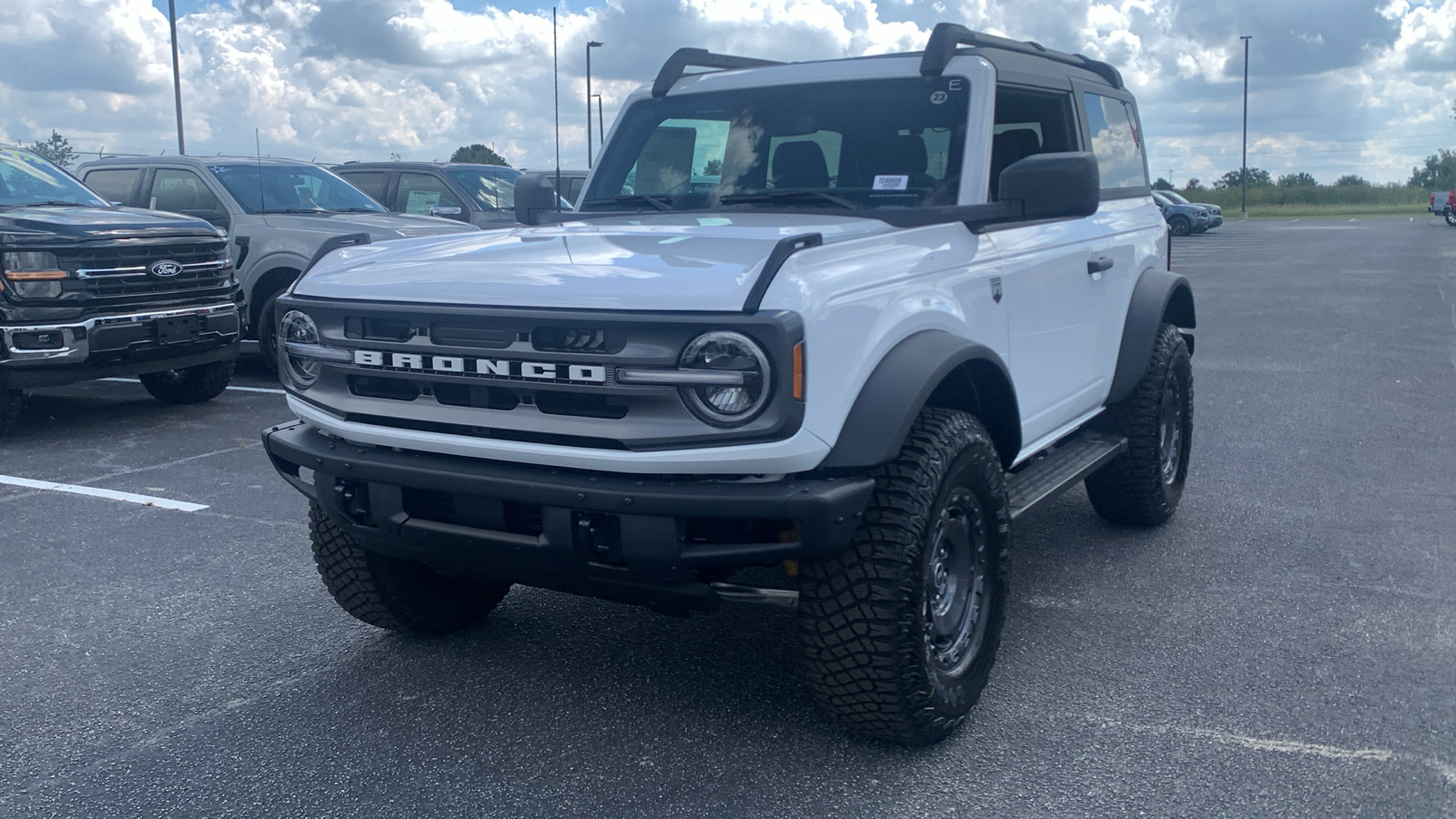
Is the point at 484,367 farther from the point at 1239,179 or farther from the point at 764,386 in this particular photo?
the point at 1239,179

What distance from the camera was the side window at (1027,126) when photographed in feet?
14.3

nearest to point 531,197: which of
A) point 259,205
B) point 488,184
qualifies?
point 259,205

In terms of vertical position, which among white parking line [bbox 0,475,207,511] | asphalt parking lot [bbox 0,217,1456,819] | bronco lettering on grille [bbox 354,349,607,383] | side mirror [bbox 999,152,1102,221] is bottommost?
asphalt parking lot [bbox 0,217,1456,819]

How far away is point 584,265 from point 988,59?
195cm

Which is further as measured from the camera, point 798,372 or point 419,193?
point 419,193

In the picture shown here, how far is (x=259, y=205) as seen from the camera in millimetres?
10461

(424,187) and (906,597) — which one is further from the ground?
(424,187)

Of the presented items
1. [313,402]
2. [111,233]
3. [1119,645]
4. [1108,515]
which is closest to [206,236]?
[111,233]

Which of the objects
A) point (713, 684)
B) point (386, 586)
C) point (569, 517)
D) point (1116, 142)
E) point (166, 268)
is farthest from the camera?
point (166, 268)

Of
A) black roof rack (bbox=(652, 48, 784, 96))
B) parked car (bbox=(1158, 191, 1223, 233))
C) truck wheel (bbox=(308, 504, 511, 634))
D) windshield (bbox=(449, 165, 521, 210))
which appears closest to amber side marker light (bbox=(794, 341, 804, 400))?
truck wheel (bbox=(308, 504, 511, 634))

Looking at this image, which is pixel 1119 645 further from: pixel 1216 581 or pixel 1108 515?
pixel 1108 515

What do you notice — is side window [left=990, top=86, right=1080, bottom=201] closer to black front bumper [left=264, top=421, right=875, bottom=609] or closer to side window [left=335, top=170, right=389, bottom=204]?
black front bumper [left=264, top=421, right=875, bottom=609]

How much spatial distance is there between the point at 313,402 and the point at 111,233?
5.15 metres

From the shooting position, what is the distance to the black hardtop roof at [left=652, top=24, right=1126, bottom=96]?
435 centimetres
